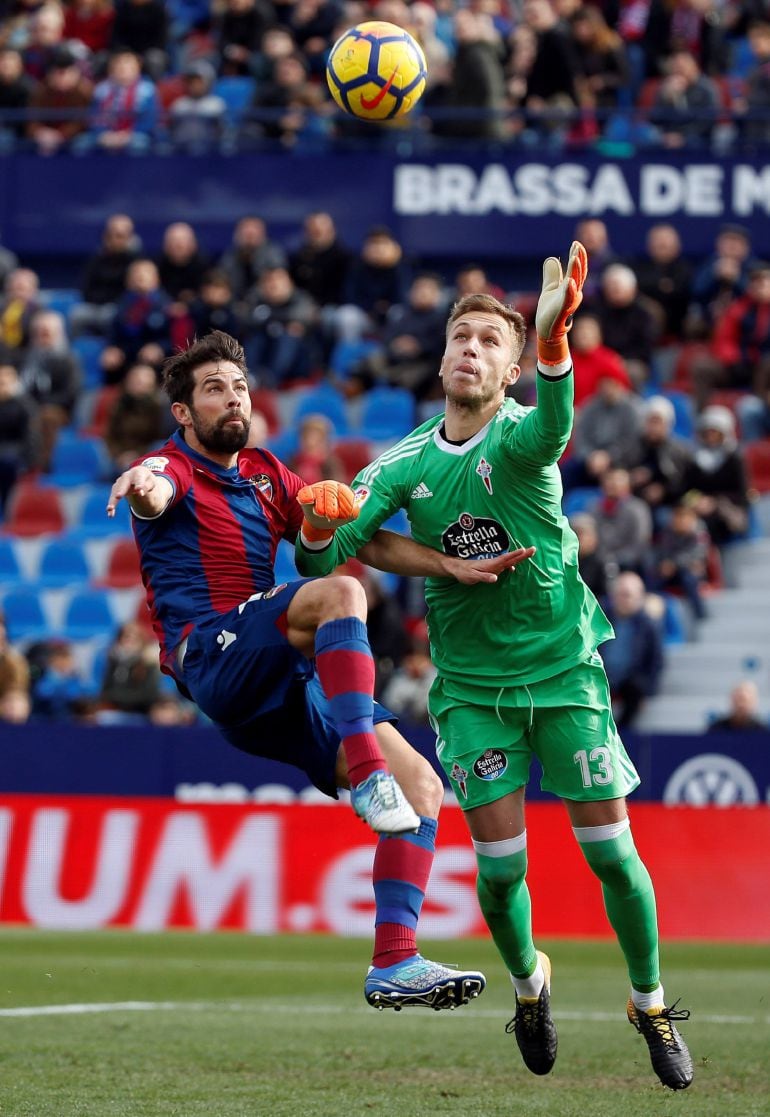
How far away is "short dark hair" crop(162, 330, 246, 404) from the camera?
25.4 feet

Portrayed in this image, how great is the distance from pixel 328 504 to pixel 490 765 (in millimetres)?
1323

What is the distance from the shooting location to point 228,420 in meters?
7.65

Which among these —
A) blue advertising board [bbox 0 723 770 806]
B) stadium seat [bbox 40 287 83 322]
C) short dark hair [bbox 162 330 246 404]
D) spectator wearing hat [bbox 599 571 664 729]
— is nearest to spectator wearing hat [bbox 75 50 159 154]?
stadium seat [bbox 40 287 83 322]

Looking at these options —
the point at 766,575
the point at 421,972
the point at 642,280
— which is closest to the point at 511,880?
the point at 421,972

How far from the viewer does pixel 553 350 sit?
23.8ft

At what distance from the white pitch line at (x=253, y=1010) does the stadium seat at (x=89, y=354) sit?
11074mm

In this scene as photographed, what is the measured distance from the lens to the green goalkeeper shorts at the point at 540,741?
7.82m

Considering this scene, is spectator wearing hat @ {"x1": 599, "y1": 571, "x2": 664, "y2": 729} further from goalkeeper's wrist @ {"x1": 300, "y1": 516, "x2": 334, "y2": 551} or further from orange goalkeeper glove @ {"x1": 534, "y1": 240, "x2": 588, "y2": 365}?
orange goalkeeper glove @ {"x1": 534, "y1": 240, "x2": 588, "y2": 365}

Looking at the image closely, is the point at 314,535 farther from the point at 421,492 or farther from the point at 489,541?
the point at 489,541

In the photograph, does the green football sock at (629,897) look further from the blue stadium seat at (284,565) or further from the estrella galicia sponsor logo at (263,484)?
the blue stadium seat at (284,565)

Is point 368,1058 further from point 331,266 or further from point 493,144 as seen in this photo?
point 493,144

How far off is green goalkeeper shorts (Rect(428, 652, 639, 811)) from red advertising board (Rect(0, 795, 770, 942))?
6.23m

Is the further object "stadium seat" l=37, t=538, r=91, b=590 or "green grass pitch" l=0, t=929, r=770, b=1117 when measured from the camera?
"stadium seat" l=37, t=538, r=91, b=590

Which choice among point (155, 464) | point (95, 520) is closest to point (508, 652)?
point (155, 464)
